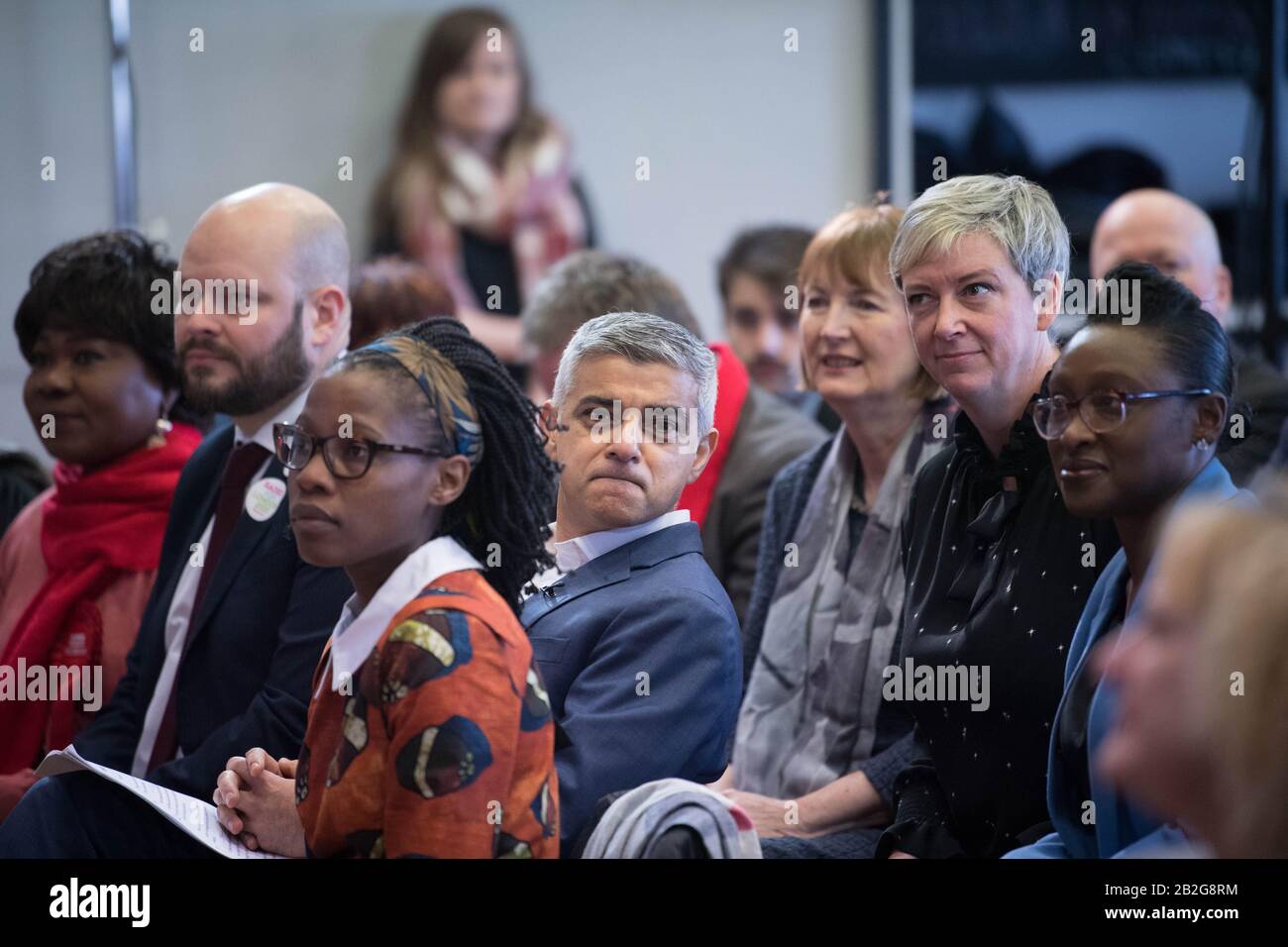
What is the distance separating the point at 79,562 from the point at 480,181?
2.39 meters

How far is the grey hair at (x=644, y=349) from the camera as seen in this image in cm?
203

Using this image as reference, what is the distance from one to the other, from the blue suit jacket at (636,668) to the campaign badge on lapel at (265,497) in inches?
18.4

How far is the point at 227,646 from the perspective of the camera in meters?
2.19

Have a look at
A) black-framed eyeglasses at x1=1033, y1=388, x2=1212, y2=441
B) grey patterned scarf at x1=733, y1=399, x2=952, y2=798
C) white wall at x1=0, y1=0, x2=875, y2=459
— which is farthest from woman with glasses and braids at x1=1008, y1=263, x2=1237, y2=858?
white wall at x1=0, y1=0, x2=875, y2=459

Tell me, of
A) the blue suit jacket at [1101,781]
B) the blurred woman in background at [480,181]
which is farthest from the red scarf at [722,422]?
the blurred woman in background at [480,181]

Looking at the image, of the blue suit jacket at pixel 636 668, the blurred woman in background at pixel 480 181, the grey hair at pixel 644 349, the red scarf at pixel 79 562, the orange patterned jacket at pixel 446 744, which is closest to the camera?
the orange patterned jacket at pixel 446 744

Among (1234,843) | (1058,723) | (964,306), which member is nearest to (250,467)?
(964,306)

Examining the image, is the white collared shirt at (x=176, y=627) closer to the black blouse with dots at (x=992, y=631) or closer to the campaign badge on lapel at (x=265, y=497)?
the campaign badge on lapel at (x=265, y=497)

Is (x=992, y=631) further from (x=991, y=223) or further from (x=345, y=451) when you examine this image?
(x=345, y=451)

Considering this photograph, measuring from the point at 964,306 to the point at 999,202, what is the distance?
0.16 meters

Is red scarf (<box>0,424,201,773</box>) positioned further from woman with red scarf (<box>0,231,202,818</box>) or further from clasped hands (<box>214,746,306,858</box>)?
clasped hands (<box>214,746,306,858</box>)

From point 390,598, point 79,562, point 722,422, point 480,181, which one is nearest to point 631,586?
point 390,598

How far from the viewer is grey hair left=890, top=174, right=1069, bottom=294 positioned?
6.81 feet
